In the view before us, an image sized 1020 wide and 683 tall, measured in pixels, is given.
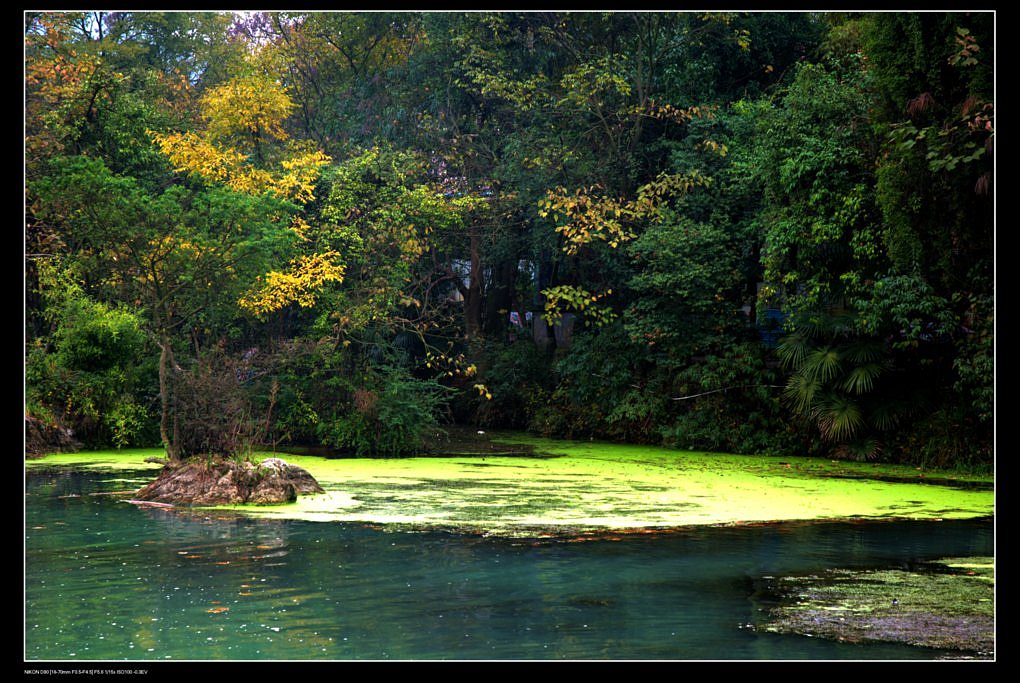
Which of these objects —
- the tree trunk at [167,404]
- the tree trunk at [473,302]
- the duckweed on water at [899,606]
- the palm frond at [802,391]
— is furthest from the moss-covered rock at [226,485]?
the tree trunk at [473,302]

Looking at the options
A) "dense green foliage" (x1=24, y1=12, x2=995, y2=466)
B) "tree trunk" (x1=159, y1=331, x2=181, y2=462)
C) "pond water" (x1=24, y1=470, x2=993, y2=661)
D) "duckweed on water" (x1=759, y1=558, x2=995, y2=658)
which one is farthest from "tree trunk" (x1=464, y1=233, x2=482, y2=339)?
"duckweed on water" (x1=759, y1=558, x2=995, y2=658)

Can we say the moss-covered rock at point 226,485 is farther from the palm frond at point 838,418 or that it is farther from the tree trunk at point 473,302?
the tree trunk at point 473,302

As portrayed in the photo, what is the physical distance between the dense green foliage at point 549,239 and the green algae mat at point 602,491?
127 centimetres

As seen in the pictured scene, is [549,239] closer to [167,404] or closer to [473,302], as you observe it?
[473,302]

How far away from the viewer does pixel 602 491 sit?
44.2ft

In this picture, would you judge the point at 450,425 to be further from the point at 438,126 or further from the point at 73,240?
the point at 73,240

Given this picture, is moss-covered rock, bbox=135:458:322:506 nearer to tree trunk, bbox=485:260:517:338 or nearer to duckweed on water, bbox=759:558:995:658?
duckweed on water, bbox=759:558:995:658

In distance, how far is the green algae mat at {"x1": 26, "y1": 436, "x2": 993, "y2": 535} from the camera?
11391mm

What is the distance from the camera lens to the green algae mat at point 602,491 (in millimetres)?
11391

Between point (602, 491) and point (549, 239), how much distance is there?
8.98m

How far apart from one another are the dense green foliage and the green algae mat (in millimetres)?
1274

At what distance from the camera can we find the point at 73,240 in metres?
17.9

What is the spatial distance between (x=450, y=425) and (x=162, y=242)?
8431mm
